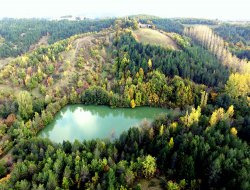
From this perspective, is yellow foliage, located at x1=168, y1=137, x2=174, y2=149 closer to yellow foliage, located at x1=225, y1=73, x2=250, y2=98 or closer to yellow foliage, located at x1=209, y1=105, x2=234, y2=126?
yellow foliage, located at x1=209, y1=105, x2=234, y2=126

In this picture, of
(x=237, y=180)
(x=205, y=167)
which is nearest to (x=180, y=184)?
(x=205, y=167)

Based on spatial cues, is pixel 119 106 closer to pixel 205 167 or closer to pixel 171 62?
pixel 171 62

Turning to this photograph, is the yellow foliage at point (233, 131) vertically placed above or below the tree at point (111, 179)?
above

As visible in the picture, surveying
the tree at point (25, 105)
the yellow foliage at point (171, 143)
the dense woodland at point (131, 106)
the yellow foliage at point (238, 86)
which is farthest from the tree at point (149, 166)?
the yellow foliage at point (238, 86)

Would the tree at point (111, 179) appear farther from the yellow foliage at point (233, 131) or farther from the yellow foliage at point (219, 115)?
the yellow foliage at point (233, 131)

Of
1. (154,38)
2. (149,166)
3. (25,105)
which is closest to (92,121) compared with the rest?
(25,105)

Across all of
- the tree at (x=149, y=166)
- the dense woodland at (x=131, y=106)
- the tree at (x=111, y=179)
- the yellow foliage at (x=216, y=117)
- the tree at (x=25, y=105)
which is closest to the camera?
the tree at (x=111, y=179)
